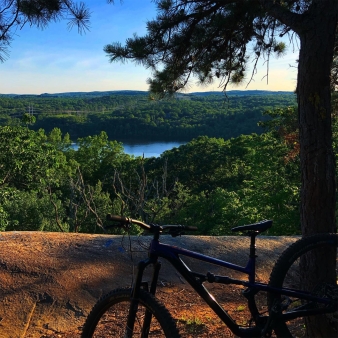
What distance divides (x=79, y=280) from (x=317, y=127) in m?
2.77

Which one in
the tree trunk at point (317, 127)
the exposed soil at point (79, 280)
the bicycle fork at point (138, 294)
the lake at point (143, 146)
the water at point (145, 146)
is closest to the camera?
the bicycle fork at point (138, 294)

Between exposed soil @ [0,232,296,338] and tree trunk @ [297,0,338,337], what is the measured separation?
673mm

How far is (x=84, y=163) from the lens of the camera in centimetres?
3594

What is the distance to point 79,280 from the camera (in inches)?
159

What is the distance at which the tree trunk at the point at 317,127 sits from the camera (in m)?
2.38

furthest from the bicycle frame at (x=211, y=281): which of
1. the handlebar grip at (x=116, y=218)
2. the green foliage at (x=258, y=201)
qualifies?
the green foliage at (x=258, y=201)

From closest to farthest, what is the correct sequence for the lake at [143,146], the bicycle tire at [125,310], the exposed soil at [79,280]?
the bicycle tire at [125,310], the exposed soil at [79,280], the lake at [143,146]

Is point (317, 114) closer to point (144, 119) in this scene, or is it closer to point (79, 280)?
point (79, 280)

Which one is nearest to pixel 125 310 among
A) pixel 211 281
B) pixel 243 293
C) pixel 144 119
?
pixel 211 281

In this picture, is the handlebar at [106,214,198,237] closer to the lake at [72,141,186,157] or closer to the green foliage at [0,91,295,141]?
the green foliage at [0,91,295,141]

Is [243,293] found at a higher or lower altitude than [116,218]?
lower

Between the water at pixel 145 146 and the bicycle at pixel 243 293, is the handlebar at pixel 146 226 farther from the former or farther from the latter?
the water at pixel 145 146

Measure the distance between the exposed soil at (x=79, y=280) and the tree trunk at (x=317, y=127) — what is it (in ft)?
2.21

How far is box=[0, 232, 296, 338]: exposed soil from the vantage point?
342 centimetres
